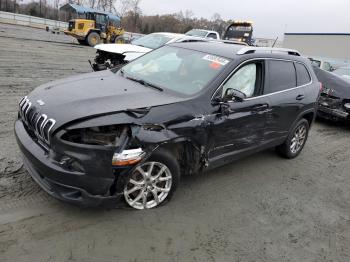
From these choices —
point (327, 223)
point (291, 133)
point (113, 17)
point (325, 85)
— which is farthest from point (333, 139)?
point (113, 17)

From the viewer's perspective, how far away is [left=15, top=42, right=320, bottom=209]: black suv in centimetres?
315

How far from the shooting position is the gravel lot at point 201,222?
→ 3086mm

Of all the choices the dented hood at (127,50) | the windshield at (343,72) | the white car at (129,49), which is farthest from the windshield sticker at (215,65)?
the windshield at (343,72)

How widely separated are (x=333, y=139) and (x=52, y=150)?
6286 millimetres

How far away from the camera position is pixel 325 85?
8617 mm

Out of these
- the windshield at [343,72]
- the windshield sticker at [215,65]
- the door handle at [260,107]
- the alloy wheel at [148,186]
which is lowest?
the alloy wheel at [148,186]

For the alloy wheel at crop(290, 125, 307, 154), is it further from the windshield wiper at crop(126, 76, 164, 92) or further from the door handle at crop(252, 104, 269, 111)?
the windshield wiper at crop(126, 76, 164, 92)

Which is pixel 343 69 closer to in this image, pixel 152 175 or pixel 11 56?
pixel 152 175

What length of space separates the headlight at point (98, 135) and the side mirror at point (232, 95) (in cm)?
140

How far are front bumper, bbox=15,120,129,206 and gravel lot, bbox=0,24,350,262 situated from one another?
12.8 inches

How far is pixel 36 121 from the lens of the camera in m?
3.41

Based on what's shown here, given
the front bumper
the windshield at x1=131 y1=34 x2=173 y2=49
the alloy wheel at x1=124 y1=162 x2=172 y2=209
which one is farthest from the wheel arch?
the windshield at x1=131 y1=34 x2=173 y2=49

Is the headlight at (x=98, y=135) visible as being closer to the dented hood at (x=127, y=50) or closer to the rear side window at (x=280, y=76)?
the rear side window at (x=280, y=76)

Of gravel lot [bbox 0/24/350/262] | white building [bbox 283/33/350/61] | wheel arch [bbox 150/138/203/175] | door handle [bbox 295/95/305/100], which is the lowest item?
gravel lot [bbox 0/24/350/262]
